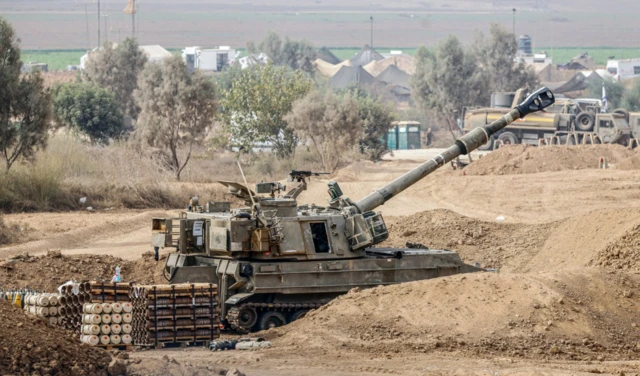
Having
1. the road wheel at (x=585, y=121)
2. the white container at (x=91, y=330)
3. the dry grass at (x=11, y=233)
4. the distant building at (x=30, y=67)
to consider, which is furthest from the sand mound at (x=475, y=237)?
the road wheel at (x=585, y=121)

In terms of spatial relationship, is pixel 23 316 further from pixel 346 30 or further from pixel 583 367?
pixel 346 30

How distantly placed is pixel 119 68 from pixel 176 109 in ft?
70.9

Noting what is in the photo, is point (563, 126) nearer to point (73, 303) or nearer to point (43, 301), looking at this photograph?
point (73, 303)

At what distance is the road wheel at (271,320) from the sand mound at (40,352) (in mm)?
4404

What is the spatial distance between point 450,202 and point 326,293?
681 inches

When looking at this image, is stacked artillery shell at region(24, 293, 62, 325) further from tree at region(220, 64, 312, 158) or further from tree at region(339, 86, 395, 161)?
tree at region(339, 86, 395, 161)

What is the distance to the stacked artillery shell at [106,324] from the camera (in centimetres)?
1516

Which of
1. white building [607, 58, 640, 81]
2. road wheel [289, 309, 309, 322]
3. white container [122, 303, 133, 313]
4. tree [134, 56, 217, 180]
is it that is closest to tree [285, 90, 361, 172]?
tree [134, 56, 217, 180]

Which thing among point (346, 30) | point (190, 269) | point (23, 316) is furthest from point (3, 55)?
point (346, 30)

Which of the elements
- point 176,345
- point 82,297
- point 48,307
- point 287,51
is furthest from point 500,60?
point 48,307

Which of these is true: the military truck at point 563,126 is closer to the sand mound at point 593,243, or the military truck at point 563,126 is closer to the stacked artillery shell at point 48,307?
the sand mound at point 593,243

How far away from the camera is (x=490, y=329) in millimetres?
16062

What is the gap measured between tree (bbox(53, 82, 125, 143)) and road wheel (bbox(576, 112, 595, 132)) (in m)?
19.8

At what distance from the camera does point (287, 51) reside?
105 m
